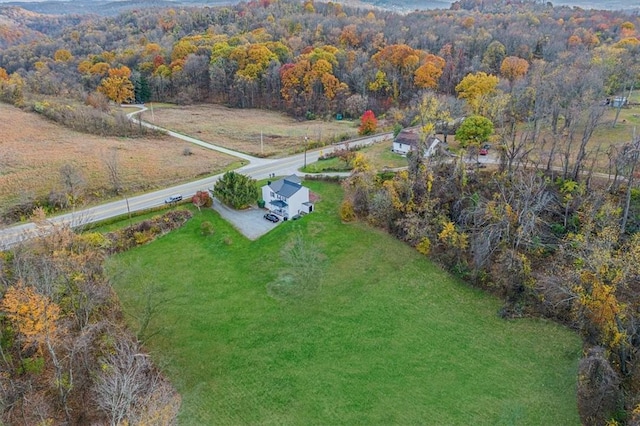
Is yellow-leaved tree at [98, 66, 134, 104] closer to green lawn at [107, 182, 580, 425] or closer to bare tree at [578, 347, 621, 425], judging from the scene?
green lawn at [107, 182, 580, 425]

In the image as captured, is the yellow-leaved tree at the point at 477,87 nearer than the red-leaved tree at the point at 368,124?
Yes

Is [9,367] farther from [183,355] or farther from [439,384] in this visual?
[439,384]

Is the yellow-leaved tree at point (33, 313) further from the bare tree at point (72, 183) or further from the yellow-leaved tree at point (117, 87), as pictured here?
the yellow-leaved tree at point (117, 87)

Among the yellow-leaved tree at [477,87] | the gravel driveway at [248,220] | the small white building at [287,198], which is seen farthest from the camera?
the yellow-leaved tree at [477,87]

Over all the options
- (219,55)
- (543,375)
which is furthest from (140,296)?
(219,55)

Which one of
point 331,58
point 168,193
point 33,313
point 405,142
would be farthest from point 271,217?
point 331,58

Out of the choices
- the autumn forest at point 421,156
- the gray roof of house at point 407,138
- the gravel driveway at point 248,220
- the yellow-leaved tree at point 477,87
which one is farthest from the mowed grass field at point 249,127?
the yellow-leaved tree at point 477,87

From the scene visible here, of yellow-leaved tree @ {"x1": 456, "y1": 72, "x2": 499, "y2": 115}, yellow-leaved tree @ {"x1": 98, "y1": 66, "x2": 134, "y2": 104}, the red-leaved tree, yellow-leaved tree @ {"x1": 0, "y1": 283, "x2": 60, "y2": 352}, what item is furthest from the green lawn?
yellow-leaved tree @ {"x1": 98, "y1": 66, "x2": 134, "y2": 104}
